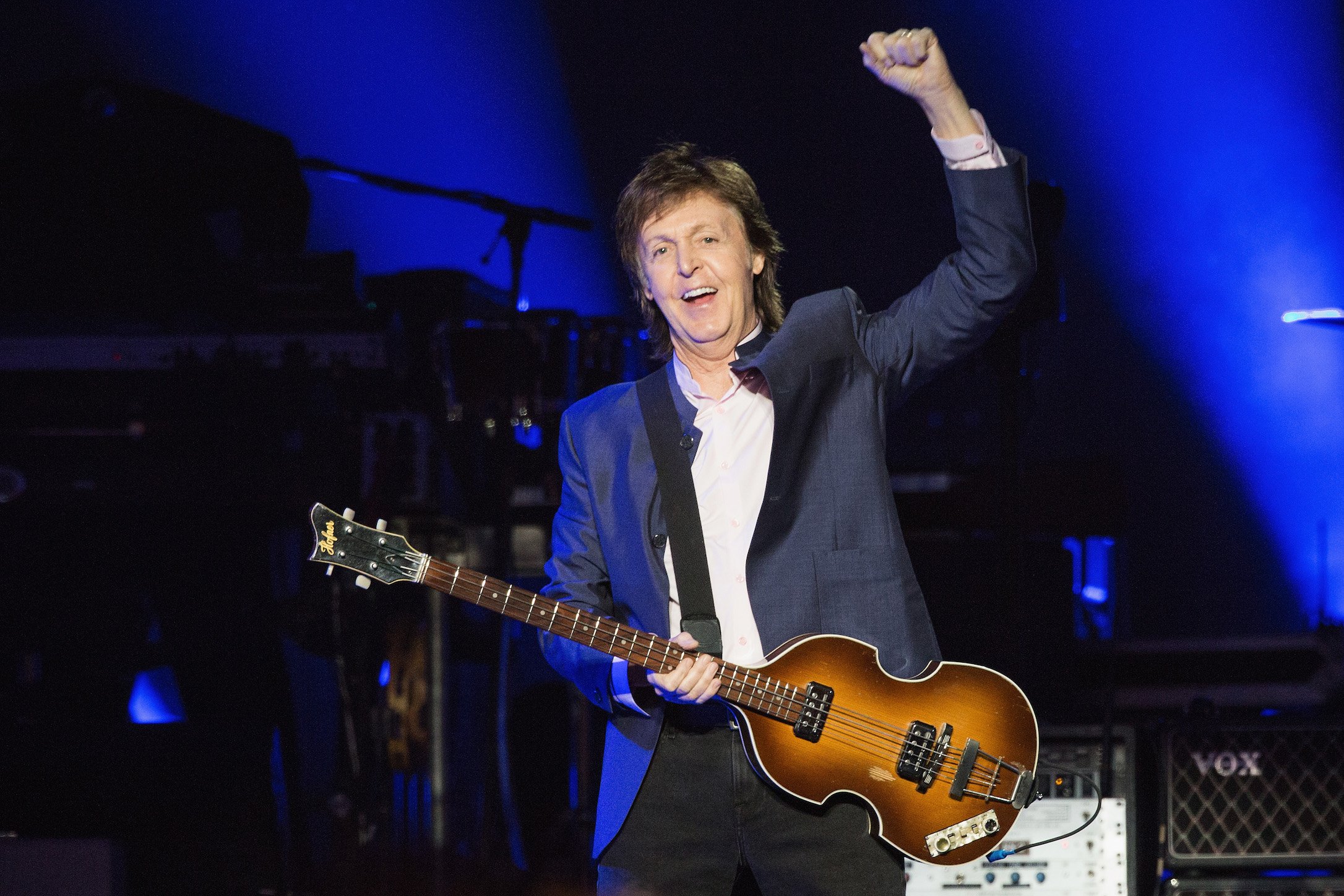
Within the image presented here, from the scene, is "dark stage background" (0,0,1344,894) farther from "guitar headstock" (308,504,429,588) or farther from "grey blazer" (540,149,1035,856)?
"guitar headstock" (308,504,429,588)

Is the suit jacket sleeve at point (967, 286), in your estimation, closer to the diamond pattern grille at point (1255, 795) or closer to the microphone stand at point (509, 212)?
the diamond pattern grille at point (1255, 795)

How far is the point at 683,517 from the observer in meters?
2.22

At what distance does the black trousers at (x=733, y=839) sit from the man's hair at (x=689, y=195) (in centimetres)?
92

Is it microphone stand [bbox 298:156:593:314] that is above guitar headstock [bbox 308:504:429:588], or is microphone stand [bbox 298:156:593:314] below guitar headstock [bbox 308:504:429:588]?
above

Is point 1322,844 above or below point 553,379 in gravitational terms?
below

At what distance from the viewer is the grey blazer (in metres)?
2.11

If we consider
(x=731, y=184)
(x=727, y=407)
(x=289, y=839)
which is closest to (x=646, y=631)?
(x=727, y=407)

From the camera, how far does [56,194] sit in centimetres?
495

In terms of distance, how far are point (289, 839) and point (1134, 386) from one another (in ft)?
12.3

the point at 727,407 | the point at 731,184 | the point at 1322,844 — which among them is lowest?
the point at 1322,844

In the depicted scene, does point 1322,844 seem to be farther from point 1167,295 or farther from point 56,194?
point 56,194

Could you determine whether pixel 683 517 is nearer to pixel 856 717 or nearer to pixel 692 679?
pixel 692 679

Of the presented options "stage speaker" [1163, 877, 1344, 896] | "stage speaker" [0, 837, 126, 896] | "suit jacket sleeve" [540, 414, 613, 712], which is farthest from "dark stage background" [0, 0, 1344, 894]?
"suit jacket sleeve" [540, 414, 613, 712]

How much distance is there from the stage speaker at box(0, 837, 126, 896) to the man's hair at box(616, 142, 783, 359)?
2.17 m
